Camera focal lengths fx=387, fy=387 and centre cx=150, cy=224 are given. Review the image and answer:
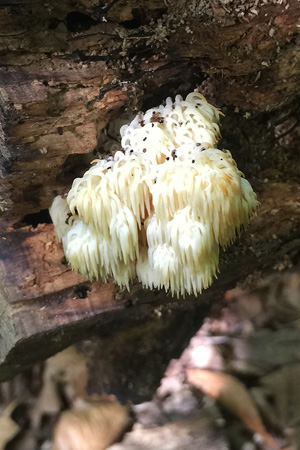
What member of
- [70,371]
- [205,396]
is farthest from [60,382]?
[205,396]

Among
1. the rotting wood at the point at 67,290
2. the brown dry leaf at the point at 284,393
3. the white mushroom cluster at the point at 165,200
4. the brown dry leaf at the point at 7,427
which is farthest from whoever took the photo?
the brown dry leaf at the point at 7,427

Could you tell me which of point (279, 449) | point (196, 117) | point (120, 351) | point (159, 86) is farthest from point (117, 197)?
point (279, 449)

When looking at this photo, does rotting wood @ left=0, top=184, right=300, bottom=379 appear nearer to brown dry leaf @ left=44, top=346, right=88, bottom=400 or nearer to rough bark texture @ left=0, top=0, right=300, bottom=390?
rough bark texture @ left=0, top=0, right=300, bottom=390

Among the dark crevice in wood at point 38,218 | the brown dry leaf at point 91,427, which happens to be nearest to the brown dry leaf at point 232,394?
the brown dry leaf at point 91,427

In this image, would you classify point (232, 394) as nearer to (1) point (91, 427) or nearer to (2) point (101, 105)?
(1) point (91, 427)

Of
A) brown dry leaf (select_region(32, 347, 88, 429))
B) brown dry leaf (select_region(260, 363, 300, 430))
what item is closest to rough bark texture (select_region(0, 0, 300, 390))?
brown dry leaf (select_region(32, 347, 88, 429))

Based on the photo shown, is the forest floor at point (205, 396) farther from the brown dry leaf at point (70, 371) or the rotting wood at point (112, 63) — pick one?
the rotting wood at point (112, 63)
